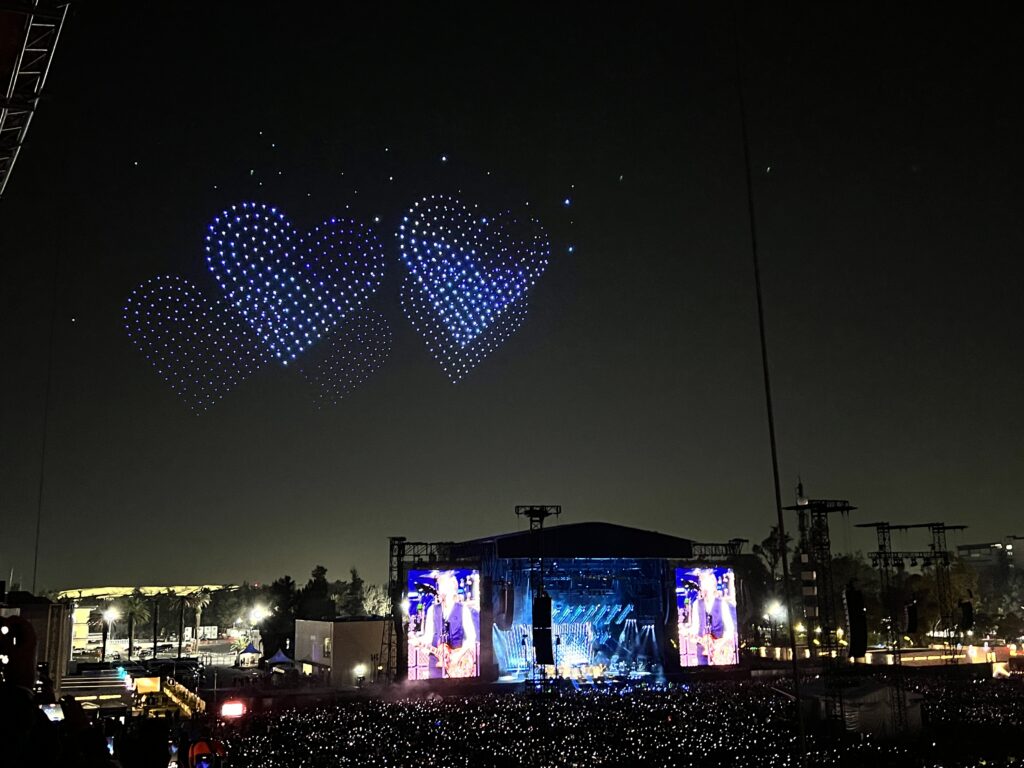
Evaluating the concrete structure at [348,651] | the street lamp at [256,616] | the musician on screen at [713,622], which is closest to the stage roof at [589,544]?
the musician on screen at [713,622]

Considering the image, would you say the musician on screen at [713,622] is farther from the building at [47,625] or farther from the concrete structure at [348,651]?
the building at [47,625]

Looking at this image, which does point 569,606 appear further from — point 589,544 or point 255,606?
point 255,606

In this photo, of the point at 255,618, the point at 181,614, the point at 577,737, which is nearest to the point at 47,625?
the point at 577,737

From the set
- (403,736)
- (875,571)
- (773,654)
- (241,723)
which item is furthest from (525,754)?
(875,571)

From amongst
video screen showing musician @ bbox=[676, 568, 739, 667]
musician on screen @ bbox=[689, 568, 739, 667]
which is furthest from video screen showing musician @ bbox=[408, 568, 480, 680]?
musician on screen @ bbox=[689, 568, 739, 667]

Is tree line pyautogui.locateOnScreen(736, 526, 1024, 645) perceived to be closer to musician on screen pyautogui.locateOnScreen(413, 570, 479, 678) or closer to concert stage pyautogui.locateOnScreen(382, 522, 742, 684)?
concert stage pyautogui.locateOnScreen(382, 522, 742, 684)

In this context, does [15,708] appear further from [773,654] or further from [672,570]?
[773,654]
